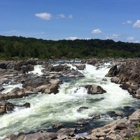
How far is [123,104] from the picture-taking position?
34688mm

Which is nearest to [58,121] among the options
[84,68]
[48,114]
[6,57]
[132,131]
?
[48,114]

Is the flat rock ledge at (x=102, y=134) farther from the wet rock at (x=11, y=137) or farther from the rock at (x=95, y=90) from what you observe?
the rock at (x=95, y=90)

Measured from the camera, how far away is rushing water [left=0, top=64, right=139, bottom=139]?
27.0 meters

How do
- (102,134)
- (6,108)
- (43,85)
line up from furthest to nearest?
(43,85)
(6,108)
(102,134)

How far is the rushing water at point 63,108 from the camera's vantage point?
27.0 metres

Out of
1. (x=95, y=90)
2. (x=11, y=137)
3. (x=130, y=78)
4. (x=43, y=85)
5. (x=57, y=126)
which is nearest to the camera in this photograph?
(x=11, y=137)

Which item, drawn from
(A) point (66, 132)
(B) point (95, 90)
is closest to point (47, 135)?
(A) point (66, 132)

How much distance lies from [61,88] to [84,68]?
103 feet

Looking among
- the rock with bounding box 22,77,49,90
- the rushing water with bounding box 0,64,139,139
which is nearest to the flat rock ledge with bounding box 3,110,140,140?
the rushing water with bounding box 0,64,139,139

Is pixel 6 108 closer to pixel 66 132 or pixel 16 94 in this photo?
pixel 16 94

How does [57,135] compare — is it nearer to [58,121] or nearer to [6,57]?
[58,121]

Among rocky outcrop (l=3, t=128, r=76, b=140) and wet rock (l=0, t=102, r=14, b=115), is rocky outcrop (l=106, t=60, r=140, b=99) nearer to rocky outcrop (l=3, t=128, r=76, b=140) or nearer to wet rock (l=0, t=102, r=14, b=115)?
wet rock (l=0, t=102, r=14, b=115)

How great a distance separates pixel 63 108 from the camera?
108 ft

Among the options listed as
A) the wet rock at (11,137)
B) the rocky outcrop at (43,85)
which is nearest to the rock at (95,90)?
the rocky outcrop at (43,85)
